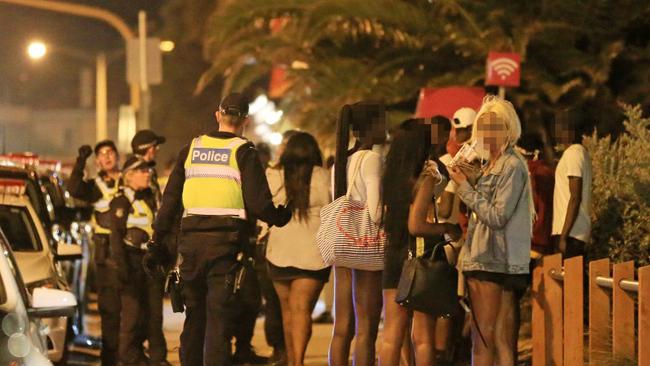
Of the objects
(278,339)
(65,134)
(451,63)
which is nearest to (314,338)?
(278,339)

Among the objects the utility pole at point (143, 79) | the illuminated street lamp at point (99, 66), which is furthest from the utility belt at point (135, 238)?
the illuminated street lamp at point (99, 66)

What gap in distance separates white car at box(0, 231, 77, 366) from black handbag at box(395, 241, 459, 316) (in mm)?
1963

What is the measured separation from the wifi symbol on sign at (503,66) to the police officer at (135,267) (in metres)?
3.66

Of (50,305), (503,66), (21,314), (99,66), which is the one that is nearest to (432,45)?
(503,66)

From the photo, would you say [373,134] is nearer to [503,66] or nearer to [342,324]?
[342,324]

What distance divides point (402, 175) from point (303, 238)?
178cm

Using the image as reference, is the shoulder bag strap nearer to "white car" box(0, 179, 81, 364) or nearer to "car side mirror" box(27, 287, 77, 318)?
"car side mirror" box(27, 287, 77, 318)

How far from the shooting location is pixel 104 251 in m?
11.1

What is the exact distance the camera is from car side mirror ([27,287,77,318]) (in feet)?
23.1

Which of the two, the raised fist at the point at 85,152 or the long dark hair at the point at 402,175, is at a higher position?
the raised fist at the point at 85,152

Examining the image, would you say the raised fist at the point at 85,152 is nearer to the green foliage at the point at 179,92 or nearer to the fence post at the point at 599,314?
the fence post at the point at 599,314

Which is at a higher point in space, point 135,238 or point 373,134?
point 373,134

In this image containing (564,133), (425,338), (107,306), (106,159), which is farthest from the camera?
(106,159)

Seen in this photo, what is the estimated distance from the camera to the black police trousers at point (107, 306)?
1103cm
